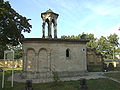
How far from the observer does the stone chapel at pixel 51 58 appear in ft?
66.3

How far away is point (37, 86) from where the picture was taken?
1470 cm

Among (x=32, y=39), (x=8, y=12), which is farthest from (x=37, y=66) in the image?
(x=8, y=12)

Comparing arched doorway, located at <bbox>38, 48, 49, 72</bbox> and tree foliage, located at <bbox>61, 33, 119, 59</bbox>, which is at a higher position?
tree foliage, located at <bbox>61, 33, 119, 59</bbox>

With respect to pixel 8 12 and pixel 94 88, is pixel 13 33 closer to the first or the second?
pixel 8 12

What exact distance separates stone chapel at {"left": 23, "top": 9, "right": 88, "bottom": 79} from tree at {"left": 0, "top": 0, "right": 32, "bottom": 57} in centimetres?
439

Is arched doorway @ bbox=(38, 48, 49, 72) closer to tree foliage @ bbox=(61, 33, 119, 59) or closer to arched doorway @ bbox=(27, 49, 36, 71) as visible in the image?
arched doorway @ bbox=(27, 49, 36, 71)

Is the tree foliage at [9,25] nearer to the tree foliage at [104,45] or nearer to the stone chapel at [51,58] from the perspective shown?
the stone chapel at [51,58]

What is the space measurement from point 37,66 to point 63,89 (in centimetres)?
749

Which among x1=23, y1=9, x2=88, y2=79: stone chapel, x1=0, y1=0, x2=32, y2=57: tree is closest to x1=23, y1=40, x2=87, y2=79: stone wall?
x1=23, y1=9, x2=88, y2=79: stone chapel

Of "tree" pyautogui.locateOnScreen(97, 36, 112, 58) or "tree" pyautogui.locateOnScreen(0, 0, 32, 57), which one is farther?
"tree" pyautogui.locateOnScreen(97, 36, 112, 58)

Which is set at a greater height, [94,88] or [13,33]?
[13,33]

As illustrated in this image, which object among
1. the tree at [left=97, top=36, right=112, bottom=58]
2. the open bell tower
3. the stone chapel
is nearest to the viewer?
the stone chapel

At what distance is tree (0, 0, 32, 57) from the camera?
77.7 ft

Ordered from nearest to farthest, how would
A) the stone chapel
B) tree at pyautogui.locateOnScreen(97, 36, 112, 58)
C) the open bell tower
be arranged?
the stone chapel, the open bell tower, tree at pyautogui.locateOnScreen(97, 36, 112, 58)
